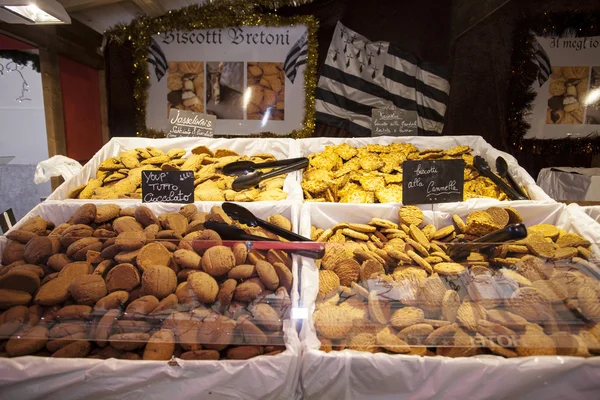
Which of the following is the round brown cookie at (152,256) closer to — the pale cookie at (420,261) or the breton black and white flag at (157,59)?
the pale cookie at (420,261)

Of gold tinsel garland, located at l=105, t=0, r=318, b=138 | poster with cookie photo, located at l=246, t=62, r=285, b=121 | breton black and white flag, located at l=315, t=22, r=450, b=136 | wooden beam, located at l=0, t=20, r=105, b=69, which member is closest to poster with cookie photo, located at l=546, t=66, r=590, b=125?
breton black and white flag, located at l=315, t=22, r=450, b=136

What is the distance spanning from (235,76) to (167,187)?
1636 mm

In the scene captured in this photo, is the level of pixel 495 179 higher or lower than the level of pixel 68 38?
lower

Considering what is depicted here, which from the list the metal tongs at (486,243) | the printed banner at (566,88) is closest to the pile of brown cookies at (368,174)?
the metal tongs at (486,243)

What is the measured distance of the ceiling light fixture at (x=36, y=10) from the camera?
4.08ft

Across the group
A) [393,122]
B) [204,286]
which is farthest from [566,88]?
[204,286]

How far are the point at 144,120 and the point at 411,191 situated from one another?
2.19 metres

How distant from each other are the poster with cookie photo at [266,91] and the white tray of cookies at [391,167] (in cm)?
90

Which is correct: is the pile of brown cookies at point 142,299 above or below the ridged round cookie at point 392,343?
above

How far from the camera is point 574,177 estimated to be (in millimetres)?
2275

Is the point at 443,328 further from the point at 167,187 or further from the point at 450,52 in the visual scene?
the point at 450,52

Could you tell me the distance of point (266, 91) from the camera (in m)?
2.70

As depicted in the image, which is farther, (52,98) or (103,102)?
(103,102)

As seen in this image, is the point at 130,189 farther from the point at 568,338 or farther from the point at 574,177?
the point at 574,177
